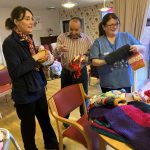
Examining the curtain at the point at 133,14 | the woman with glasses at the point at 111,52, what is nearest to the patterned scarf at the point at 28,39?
the woman with glasses at the point at 111,52

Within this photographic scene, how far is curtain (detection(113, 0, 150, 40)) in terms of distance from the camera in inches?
94.0

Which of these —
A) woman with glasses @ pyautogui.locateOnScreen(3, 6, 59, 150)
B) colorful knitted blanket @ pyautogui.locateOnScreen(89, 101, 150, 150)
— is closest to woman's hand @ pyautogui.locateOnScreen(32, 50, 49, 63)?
woman with glasses @ pyautogui.locateOnScreen(3, 6, 59, 150)

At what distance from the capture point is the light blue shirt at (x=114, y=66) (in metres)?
1.66

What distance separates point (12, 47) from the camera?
4.49 feet

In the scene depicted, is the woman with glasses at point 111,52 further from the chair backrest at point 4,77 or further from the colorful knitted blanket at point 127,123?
the chair backrest at point 4,77

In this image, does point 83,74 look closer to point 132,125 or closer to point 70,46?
point 70,46

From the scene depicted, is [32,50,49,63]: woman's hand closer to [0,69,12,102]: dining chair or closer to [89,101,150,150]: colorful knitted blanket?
[89,101,150,150]: colorful knitted blanket

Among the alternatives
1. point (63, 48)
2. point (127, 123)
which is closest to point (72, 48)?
point (63, 48)

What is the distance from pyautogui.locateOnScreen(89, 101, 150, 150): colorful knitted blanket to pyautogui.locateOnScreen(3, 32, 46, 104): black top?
0.60m

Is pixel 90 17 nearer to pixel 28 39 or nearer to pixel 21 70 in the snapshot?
pixel 28 39

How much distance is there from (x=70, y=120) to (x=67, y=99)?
0.28m

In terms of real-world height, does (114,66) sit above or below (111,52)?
below

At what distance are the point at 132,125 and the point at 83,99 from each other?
772mm

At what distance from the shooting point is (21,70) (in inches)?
54.3
